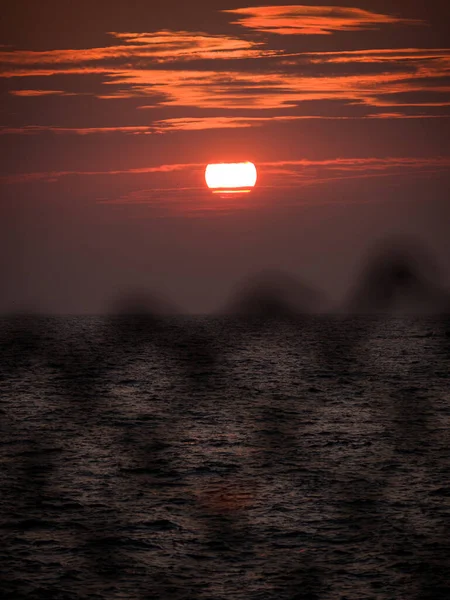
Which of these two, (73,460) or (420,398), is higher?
(73,460)

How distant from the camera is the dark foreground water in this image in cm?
4550

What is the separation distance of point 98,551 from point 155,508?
1012 cm

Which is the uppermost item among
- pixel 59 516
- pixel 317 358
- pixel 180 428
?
pixel 59 516

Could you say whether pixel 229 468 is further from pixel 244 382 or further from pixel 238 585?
pixel 244 382

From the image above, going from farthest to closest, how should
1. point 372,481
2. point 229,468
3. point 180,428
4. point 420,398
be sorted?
point 420,398, point 180,428, point 229,468, point 372,481

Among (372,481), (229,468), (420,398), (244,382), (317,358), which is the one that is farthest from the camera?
(317,358)

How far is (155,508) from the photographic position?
195 feet

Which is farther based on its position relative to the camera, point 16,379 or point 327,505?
point 16,379

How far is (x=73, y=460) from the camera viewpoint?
7494 cm

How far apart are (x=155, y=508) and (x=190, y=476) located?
32.3 ft

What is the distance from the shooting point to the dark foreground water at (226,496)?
45.5 metres

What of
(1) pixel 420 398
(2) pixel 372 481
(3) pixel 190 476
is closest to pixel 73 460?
(3) pixel 190 476

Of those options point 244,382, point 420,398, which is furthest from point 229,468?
→ point 244,382

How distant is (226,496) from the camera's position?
6206 cm
